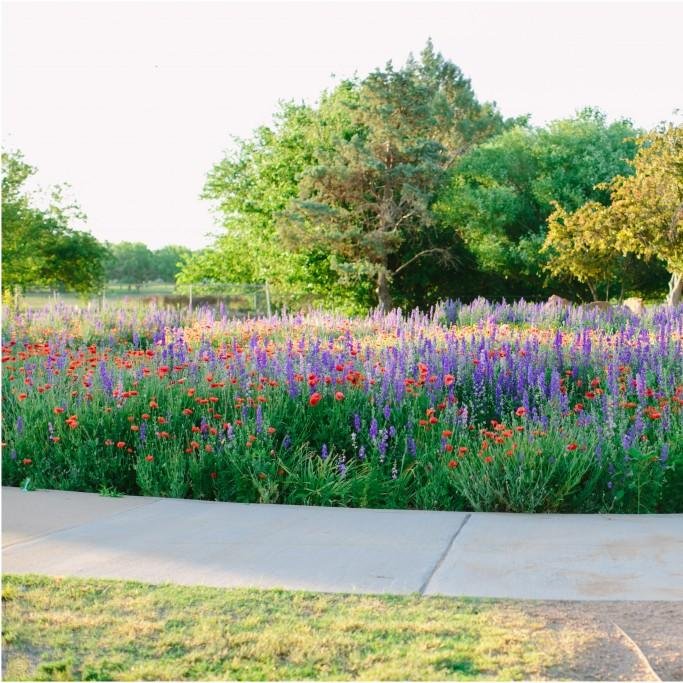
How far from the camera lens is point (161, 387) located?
7.82 metres

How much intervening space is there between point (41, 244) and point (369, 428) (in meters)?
30.6

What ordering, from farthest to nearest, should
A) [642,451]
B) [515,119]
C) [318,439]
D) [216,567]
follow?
[515,119] < [318,439] < [642,451] < [216,567]

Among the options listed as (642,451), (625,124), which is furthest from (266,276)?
(642,451)

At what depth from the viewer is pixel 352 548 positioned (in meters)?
5.01

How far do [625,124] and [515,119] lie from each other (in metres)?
14.3

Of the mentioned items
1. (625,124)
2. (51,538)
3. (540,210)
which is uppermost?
(625,124)

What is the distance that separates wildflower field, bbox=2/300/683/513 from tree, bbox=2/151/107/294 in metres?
25.1

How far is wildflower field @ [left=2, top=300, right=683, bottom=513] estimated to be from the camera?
244 inches

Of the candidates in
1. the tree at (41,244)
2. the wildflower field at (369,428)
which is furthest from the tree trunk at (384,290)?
the wildflower field at (369,428)

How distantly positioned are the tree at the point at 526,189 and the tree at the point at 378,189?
2601mm

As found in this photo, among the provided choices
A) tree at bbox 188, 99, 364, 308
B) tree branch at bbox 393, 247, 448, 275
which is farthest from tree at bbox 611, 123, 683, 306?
tree at bbox 188, 99, 364, 308

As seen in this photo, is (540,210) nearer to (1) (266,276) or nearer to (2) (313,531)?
(1) (266,276)

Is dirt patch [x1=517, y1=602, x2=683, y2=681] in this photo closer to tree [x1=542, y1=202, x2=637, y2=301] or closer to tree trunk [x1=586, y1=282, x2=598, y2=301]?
tree [x1=542, y1=202, x2=637, y2=301]

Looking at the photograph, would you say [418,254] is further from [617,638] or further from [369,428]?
[617,638]
